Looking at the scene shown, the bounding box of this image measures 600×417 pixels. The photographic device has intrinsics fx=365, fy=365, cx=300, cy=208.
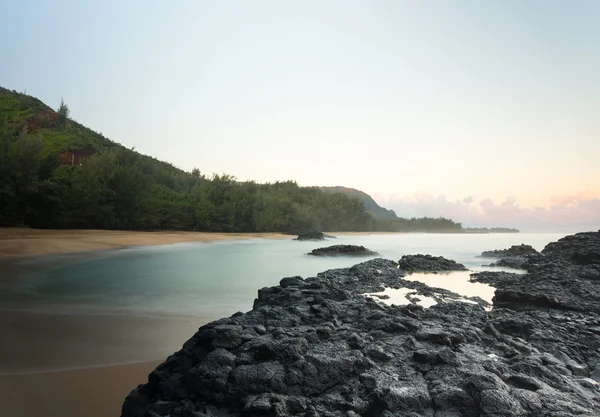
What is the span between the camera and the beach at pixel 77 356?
2582mm

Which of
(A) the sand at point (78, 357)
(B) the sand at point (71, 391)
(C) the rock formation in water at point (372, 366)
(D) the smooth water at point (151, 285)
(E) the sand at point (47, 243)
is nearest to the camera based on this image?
(C) the rock formation in water at point (372, 366)

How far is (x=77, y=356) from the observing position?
3.48 m

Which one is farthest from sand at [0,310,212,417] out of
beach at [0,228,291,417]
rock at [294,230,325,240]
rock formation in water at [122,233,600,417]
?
rock at [294,230,325,240]

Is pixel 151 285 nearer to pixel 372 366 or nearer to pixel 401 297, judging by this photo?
pixel 401 297

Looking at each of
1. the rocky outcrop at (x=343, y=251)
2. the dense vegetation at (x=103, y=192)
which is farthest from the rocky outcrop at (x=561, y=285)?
the dense vegetation at (x=103, y=192)

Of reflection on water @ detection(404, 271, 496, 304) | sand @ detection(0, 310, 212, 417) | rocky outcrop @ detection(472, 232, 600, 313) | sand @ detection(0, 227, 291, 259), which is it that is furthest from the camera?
sand @ detection(0, 227, 291, 259)

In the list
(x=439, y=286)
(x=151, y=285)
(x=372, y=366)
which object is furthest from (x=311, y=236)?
(x=372, y=366)

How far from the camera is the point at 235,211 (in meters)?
33.3

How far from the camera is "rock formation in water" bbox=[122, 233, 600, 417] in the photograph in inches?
80.1

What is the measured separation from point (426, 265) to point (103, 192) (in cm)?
1956

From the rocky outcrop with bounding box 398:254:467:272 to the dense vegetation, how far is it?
17.2 m

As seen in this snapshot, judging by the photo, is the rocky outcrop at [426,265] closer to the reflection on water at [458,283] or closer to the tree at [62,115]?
the reflection on water at [458,283]

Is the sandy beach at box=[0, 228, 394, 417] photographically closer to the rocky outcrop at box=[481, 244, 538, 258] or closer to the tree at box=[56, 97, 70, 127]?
the rocky outcrop at box=[481, 244, 538, 258]

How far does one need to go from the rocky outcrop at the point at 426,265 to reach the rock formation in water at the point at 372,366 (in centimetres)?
595
